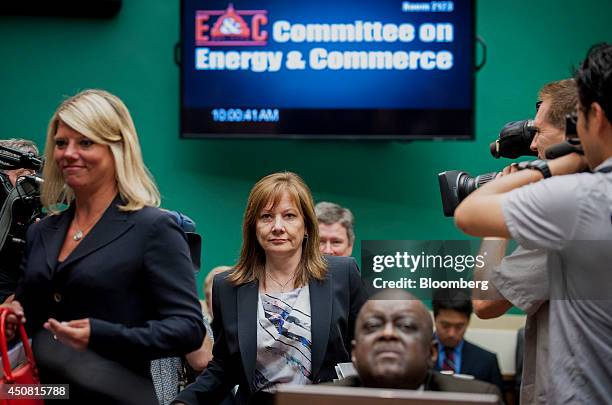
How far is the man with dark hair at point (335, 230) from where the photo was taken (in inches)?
168

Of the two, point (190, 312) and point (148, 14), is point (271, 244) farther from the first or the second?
point (148, 14)

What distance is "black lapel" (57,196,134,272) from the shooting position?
2.21m

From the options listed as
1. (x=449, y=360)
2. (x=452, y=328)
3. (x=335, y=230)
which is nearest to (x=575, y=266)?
(x=452, y=328)

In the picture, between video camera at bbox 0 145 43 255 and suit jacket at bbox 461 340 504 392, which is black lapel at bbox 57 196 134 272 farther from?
suit jacket at bbox 461 340 504 392

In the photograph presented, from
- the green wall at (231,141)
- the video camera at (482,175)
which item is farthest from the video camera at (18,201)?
the green wall at (231,141)

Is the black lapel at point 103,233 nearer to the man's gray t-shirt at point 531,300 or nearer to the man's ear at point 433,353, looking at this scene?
the man's ear at point 433,353

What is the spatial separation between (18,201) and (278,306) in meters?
0.85

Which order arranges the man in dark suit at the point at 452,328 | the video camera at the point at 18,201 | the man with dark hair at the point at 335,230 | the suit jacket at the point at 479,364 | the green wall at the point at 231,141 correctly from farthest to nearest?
the green wall at the point at 231,141 → the man with dark hair at the point at 335,230 → the video camera at the point at 18,201 → the suit jacket at the point at 479,364 → the man in dark suit at the point at 452,328

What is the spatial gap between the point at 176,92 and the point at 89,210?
3.01 metres

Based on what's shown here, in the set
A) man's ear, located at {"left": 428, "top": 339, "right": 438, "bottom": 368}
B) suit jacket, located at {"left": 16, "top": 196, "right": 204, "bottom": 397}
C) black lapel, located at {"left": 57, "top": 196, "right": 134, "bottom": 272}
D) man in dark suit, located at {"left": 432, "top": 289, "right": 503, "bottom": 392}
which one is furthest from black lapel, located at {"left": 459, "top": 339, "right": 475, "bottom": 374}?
black lapel, located at {"left": 57, "top": 196, "right": 134, "bottom": 272}

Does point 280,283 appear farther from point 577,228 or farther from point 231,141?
point 231,141

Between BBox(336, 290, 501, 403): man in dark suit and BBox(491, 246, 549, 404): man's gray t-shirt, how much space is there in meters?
0.25

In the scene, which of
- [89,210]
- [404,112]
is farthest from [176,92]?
[89,210]

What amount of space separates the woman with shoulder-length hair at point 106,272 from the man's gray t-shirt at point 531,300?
719 millimetres
